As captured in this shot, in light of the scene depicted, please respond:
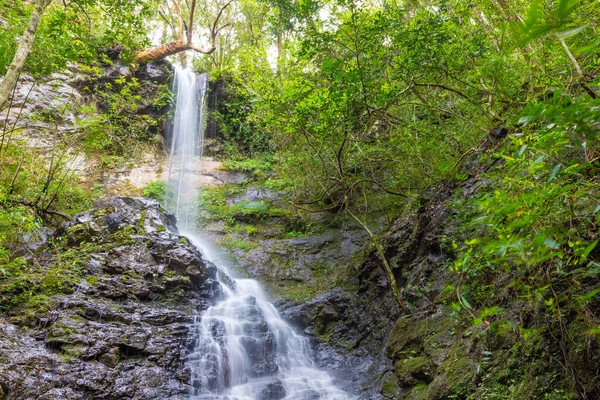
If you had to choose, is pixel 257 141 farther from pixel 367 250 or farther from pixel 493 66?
pixel 493 66

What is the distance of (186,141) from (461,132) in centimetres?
1316

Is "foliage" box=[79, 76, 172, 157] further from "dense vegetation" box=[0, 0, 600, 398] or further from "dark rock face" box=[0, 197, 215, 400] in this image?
"dark rock face" box=[0, 197, 215, 400]

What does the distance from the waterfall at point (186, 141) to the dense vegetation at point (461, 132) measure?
13.4 ft

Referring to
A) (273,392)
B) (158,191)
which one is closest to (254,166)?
(158,191)

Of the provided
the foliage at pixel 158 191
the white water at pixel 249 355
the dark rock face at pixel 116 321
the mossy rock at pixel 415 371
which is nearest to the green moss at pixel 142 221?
the dark rock face at pixel 116 321

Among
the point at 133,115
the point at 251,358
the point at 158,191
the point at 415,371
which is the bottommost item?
the point at 415,371

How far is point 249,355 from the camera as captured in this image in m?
7.41

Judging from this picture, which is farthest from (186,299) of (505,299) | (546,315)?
(546,315)

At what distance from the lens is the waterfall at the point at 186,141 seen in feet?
47.9

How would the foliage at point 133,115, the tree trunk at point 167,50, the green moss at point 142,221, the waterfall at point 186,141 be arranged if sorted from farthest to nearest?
the waterfall at point 186,141, the foliage at point 133,115, the tree trunk at point 167,50, the green moss at point 142,221

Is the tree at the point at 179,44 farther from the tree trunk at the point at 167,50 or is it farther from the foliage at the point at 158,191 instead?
the foliage at the point at 158,191

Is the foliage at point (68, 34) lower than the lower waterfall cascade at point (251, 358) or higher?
higher

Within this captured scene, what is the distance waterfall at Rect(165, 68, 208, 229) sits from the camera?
14.6 m

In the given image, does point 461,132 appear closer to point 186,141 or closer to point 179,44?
point 179,44
